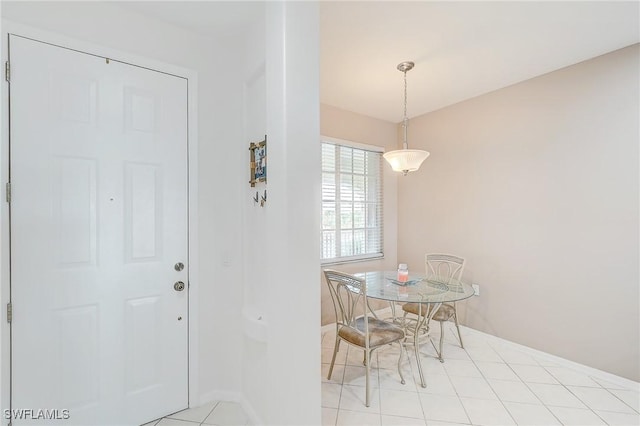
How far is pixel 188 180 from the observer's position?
192 cm

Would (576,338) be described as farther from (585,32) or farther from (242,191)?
(242,191)

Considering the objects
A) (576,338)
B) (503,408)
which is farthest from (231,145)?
(576,338)

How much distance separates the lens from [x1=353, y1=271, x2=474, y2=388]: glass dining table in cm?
218

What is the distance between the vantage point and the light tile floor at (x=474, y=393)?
74.1 inches

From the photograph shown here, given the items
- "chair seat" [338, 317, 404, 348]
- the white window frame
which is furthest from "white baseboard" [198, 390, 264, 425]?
the white window frame

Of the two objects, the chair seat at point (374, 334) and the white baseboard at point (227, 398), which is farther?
the chair seat at point (374, 334)

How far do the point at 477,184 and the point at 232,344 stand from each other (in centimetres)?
293

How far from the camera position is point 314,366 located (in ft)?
4.67

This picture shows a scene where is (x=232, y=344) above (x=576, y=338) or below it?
above

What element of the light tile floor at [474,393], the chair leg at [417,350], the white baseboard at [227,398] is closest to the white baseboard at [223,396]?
the white baseboard at [227,398]

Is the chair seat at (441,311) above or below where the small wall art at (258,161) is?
below

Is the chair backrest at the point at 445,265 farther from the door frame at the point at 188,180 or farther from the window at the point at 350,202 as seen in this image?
the door frame at the point at 188,180

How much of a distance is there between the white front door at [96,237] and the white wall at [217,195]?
13 centimetres

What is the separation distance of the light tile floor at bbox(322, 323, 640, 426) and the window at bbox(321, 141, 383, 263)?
1251 millimetres
